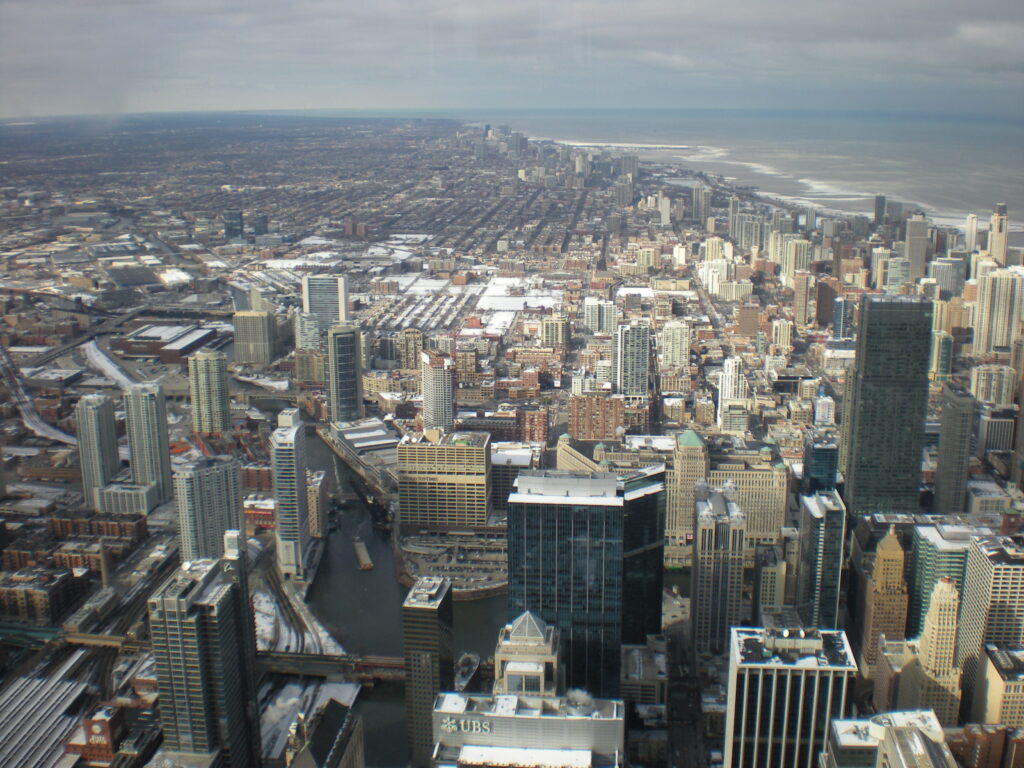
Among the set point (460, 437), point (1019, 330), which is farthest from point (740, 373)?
point (460, 437)

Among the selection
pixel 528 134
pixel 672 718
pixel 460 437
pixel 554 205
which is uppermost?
pixel 528 134

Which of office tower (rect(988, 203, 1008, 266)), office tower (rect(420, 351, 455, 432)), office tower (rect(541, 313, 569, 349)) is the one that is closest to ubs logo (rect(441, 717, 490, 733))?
office tower (rect(420, 351, 455, 432))

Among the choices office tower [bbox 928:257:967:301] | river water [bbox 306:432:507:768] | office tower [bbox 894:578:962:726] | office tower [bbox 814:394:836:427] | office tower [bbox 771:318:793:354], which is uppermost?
office tower [bbox 928:257:967:301]

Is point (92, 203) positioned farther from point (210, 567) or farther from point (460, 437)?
point (210, 567)

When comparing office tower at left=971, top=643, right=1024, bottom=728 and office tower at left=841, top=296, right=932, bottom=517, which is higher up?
office tower at left=841, top=296, right=932, bottom=517

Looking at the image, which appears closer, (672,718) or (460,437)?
(672,718)

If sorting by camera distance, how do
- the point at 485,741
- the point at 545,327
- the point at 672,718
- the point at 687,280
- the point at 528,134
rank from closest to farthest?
the point at 485,741
the point at 672,718
the point at 545,327
the point at 687,280
the point at 528,134

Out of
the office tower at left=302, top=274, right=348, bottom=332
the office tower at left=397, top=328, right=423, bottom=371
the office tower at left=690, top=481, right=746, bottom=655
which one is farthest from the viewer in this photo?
the office tower at left=302, top=274, right=348, bottom=332

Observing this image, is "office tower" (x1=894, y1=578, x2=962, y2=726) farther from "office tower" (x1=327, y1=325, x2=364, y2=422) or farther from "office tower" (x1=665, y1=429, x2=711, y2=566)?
"office tower" (x1=327, y1=325, x2=364, y2=422)
